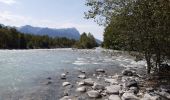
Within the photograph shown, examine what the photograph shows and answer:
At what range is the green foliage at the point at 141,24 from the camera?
2145 cm

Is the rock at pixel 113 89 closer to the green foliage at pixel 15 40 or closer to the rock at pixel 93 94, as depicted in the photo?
the rock at pixel 93 94

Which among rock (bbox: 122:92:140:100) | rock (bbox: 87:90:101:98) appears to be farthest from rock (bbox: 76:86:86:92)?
rock (bbox: 122:92:140:100)

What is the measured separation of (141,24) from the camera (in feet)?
73.6

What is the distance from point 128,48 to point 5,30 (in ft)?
401

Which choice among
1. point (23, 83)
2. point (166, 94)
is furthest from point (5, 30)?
point (166, 94)

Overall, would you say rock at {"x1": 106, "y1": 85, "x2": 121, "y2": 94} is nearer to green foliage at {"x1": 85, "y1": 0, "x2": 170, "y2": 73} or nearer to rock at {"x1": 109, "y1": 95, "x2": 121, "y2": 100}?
rock at {"x1": 109, "y1": 95, "x2": 121, "y2": 100}

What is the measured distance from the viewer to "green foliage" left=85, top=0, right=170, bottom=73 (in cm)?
2145

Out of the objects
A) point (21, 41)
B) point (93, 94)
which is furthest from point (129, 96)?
point (21, 41)

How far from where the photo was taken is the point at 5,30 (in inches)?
5502

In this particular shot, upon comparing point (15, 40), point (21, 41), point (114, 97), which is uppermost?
point (15, 40)

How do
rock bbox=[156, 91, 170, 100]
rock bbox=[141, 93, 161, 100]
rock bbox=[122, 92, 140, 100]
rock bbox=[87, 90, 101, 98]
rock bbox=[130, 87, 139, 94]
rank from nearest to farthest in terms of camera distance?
rock bbox=[141, 93, 161, 100], rock bbox=[122, 92, 140, 100], rock bbox=[156, 91, 170, 100], rock bbox=[87, 90, 101, 98], rock bbox=[130, 87, 139, 94]

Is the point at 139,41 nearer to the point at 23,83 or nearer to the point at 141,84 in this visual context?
the point at 141,84

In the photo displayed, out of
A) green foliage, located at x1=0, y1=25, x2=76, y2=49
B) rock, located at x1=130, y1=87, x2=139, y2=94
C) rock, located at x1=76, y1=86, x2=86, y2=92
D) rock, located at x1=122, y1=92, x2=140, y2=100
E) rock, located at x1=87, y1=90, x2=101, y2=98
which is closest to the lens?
rock, located at x1=122, y1=92, x2=140, y2=100

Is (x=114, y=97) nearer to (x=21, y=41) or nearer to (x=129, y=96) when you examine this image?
(x=129, y=96)
